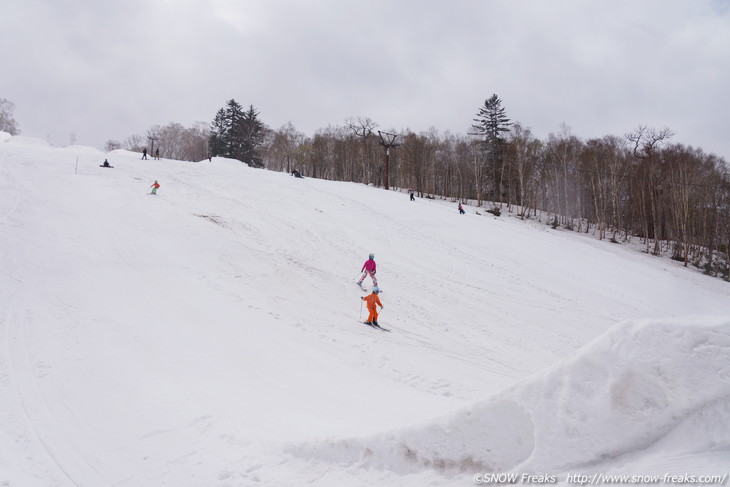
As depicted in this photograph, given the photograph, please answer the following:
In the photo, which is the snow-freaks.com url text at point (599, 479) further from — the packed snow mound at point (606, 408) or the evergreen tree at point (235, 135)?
the evergreen tree at point (235, 135)

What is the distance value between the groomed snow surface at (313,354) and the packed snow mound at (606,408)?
1 cm

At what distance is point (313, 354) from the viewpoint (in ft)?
30.5

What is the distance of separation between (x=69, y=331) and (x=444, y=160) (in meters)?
58.4

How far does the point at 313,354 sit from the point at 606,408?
7.18 metres

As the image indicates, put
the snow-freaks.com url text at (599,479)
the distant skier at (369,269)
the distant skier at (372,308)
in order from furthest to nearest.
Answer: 1. the distant skier at (369,269)
2. the distant skier at (372,308)
3. the snow-freaks.com url text at (599,479)

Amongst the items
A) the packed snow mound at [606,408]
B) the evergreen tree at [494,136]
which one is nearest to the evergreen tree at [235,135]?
the evergreen tree at [494,136]

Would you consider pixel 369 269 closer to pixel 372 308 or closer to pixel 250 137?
pixel 372 308

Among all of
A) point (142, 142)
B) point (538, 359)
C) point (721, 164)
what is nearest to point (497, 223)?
point (538, 359)

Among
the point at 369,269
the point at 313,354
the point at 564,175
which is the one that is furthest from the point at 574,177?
the point at 313,354

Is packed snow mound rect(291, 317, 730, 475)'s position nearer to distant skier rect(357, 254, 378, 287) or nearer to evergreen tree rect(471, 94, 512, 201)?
distant skier rect(357, 254, 378, 287)

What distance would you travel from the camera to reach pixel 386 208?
102 ft

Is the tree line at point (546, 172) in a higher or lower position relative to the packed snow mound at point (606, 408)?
higher

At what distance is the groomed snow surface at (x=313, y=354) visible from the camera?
299 cm

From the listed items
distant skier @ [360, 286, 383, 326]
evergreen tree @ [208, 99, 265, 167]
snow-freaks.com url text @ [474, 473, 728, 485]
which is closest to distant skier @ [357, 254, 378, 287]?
distant skier @ [360, 286, 383, 326]
